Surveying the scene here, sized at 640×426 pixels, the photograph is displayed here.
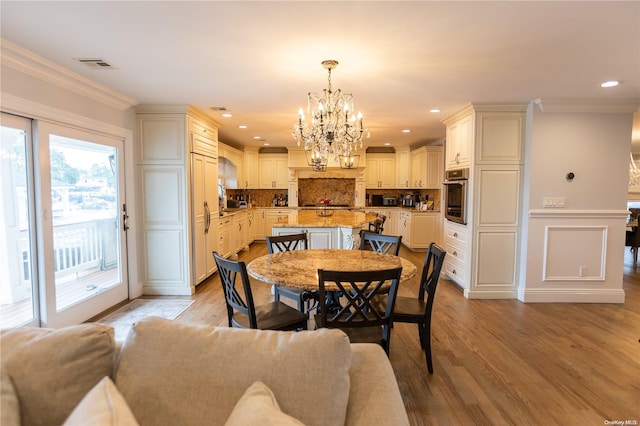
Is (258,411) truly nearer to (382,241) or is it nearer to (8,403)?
(8,403)

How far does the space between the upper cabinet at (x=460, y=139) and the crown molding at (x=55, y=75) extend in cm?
412

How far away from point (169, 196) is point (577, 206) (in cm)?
504

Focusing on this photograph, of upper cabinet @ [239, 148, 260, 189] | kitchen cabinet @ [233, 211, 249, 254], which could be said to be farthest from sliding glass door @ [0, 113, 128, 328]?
upper cabinet @ [239, 148, 260, 189]

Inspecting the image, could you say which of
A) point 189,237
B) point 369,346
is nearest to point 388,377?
point 369,346

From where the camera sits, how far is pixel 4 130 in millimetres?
2639

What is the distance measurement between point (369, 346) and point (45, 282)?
10.2ft

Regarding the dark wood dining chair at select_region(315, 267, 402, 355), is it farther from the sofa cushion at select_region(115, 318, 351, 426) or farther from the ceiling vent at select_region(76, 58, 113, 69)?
the ceiling vent at select_region(76, 58, 113, 69)

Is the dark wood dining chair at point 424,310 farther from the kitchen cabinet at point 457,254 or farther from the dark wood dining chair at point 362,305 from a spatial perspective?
the kitchen cabinet at point 457,254

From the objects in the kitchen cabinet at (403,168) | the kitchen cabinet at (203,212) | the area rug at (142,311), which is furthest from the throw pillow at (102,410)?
the kitchen cabinet at (403,168)

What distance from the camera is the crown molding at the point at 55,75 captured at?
2.52 meters

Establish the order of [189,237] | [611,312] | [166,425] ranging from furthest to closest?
[189,237] → [611,312] → [166,425]

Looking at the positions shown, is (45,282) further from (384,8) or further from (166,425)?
(384,8)

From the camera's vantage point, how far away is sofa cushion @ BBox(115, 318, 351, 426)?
3.11 feet

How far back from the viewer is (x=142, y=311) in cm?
380
